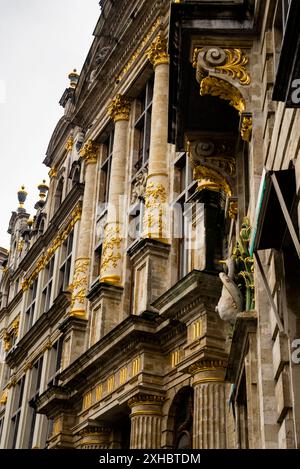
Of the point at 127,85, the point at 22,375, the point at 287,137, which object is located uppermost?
the point at 127,85

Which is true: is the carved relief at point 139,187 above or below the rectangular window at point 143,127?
below

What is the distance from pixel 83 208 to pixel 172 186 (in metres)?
6.61

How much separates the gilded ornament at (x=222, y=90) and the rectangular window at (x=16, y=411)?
21.5 meters

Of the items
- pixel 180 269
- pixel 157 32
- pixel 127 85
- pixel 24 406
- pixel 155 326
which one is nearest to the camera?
pixel 155 326

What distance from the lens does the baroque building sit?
9.46 metres

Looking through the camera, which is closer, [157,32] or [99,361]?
[99,361]

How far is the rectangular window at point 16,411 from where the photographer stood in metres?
30.9

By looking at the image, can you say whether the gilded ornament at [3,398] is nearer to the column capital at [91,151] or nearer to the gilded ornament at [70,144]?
the gilded ornament at [70,144]

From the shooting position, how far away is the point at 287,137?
8984mm

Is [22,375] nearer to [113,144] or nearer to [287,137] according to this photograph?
[113,144]

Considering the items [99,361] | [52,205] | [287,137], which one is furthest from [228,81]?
[52,205]

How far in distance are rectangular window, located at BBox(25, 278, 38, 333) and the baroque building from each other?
98mm

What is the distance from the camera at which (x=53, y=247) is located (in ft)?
105
